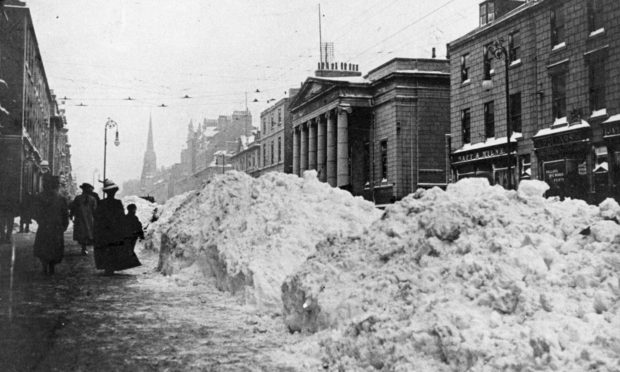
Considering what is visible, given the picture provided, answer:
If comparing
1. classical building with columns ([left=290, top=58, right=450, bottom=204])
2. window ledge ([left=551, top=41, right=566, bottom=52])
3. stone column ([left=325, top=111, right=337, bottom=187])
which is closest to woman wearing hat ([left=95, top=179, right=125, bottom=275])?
window ledge ([left=551, top=41, right=566, bottom=52])

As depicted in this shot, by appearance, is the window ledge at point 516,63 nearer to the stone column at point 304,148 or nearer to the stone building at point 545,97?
the stone building at point 545,97

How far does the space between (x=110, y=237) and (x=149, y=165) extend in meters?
181

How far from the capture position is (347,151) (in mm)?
40875

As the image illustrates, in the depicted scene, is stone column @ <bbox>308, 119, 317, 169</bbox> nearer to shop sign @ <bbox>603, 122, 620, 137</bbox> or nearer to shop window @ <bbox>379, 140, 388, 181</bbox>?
shop window @ <bbox>379, 140, 388, 181</bbox>

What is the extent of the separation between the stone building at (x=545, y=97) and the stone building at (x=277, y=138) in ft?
96.7

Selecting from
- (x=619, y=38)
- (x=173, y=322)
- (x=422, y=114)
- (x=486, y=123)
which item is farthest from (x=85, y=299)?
(x=422, y=114)

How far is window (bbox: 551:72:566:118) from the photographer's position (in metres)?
21.6

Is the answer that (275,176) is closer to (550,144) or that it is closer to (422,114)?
(550,144)

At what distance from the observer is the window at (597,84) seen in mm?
19062

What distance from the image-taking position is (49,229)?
1082 centimetres

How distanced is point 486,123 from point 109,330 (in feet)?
78.6

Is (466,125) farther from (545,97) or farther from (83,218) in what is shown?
(83,218)

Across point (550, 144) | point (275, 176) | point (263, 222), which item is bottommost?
point (263, 222)

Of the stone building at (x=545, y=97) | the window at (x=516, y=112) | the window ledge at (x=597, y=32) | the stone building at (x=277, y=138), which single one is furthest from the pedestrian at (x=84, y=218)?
the stone building at (x=277, y=138)
